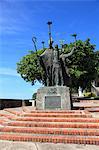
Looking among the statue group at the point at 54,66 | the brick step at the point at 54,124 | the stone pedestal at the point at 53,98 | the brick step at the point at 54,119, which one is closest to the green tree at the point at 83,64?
the statue group at the point at 54,66

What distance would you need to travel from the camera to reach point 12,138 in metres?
7.74

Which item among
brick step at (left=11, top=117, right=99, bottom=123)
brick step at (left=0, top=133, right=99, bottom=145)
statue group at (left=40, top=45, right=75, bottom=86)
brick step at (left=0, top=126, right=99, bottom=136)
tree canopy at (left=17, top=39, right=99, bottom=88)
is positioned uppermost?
tree canopy at (left=17, top=39, right=99, bottom=88)

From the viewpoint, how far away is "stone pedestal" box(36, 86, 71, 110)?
11.6 metres

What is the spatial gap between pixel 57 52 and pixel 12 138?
6073 mm

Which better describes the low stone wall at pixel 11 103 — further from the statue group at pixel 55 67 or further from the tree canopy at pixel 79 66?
the tree canopy at pixel 79 66

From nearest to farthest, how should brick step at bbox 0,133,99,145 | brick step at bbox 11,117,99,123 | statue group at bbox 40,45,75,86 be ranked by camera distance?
brick step at bbox 0,133,99,145, brick step at bbox 11,117,99,123, statue group at bbox 40,45,75,86

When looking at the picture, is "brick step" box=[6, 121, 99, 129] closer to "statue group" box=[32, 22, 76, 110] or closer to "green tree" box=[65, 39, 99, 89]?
"statue group" box=[32, 22, 76, 110]

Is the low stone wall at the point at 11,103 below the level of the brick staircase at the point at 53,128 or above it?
above

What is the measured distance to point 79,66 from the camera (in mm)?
33375

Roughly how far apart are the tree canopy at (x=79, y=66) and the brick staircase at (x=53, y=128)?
73.6 ft

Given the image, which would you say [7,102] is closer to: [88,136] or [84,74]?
[88,136]

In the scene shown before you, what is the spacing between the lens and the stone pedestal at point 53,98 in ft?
38.2

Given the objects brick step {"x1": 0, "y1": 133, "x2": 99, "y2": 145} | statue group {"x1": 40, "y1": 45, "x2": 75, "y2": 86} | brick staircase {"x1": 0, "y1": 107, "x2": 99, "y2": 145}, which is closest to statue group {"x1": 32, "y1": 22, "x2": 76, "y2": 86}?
statue group {"x1": 40, "y1": 45, "x2": 75, "y2": 86}

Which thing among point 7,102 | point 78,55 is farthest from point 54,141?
point 78,55
